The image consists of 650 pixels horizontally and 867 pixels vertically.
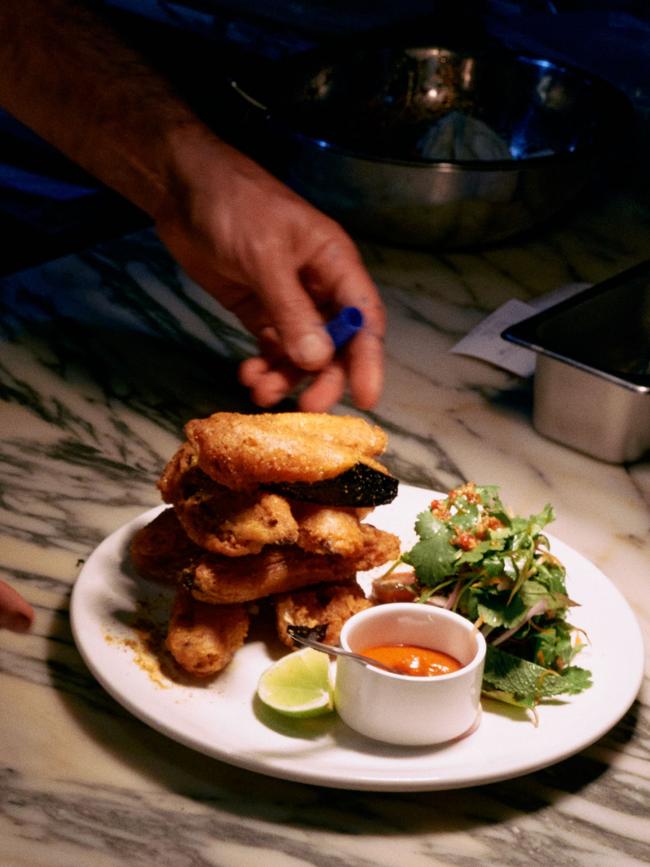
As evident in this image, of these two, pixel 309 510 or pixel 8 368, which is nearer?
pixel 309 510

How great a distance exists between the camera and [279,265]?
1.82 metres

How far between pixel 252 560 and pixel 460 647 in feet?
0.87

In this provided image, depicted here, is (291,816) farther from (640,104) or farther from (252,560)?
(640,104)

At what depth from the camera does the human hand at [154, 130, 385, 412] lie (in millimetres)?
1733

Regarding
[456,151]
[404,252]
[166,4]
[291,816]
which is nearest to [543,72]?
[456,151]

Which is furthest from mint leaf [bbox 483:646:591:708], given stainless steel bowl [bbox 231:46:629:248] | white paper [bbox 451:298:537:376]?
stainless steel bowl [bbox 231:46:629:248]

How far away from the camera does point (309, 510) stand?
1.46 m

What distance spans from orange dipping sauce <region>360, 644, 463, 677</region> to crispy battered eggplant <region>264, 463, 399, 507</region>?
18cm

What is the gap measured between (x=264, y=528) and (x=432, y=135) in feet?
5.54

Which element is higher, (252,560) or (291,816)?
(252,560)

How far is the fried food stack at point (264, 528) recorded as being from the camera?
55.2 inches

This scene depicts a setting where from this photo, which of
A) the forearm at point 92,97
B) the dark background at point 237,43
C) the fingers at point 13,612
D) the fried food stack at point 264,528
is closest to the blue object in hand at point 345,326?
the fried food stack at point 264,528

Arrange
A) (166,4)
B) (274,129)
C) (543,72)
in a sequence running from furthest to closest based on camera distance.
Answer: (166,4) < (543,72) < (274,129)

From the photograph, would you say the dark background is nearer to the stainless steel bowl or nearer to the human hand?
the stainless steel bowl
